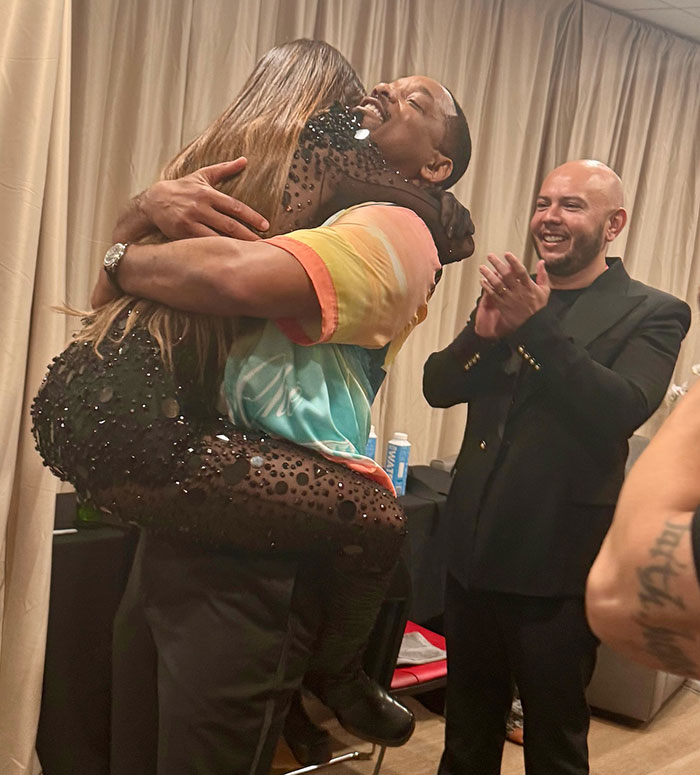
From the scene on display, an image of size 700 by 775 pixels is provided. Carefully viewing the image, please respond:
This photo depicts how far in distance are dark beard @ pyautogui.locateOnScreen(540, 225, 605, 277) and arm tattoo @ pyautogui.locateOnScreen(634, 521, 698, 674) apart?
1.39m

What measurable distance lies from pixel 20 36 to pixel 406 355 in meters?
1.71

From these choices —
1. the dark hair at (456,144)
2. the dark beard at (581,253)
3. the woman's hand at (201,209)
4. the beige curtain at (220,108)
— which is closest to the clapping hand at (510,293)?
the dark beard at (581,253)

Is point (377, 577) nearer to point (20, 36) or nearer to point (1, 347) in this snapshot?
point (1, 347)

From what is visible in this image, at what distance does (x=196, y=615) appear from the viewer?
1.09m

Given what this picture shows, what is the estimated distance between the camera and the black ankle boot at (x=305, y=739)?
7.23ft

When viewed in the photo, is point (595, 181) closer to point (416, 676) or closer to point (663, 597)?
point (416, 676)

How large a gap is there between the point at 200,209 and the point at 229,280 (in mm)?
119

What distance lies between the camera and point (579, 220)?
6.54ft

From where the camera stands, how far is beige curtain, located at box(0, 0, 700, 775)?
1.83 m

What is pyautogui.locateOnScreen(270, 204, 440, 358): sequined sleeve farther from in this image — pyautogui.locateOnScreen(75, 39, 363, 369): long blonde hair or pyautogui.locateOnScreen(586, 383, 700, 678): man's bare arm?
pyautogui.locateOnScreen(586, 383, 700, 678): man's bare arm

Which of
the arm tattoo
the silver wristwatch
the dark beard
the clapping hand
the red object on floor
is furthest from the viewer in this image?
the red object on floor

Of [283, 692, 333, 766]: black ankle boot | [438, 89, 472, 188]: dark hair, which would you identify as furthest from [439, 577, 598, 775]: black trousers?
[438, 89, 472, 188]: dark hair

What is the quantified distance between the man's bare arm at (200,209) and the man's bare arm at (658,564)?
0.56m

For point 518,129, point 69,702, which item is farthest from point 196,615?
point 518,129
